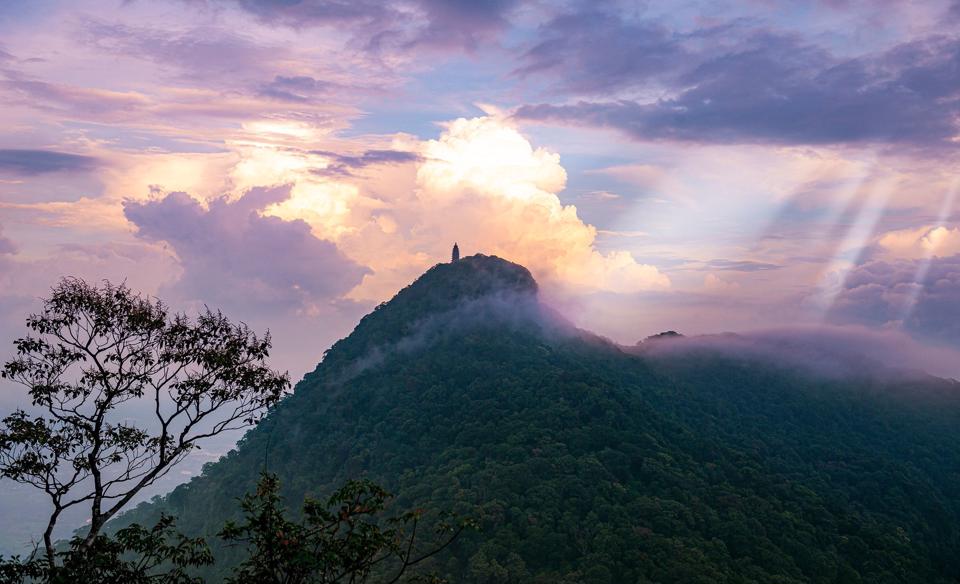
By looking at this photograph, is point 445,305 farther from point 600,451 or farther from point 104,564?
point 104,564

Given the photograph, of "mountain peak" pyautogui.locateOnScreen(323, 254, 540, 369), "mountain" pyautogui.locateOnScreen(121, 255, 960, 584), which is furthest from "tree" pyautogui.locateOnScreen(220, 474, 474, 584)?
"mountain peak" pyautogui.locateOnScreen(323, 254, 540, 369)

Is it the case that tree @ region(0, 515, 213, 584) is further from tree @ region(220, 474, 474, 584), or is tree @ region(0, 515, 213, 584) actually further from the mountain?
the mountain

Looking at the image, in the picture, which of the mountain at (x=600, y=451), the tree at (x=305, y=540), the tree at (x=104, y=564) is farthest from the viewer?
the mountain at (x=600, y=451)

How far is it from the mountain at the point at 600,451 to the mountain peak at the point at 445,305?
43 cm

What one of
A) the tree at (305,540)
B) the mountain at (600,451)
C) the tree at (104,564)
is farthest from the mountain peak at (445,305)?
the tree at (305,540)

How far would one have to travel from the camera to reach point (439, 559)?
245ft

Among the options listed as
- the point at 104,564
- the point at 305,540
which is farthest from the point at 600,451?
the point at 104,564

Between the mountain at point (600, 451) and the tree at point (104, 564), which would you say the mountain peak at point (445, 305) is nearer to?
the mountain at point (600, 451)

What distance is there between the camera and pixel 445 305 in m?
142

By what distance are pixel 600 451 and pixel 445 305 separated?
54.9 meters

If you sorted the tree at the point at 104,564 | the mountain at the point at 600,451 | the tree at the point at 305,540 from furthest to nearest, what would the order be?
the mountain at the point at 600,451 → the tree at the point at 104,564 → the tree at the point at 305,540

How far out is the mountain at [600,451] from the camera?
74.8 metres

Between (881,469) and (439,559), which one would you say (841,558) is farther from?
(881,469)

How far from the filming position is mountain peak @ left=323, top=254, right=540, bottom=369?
13775 cm
